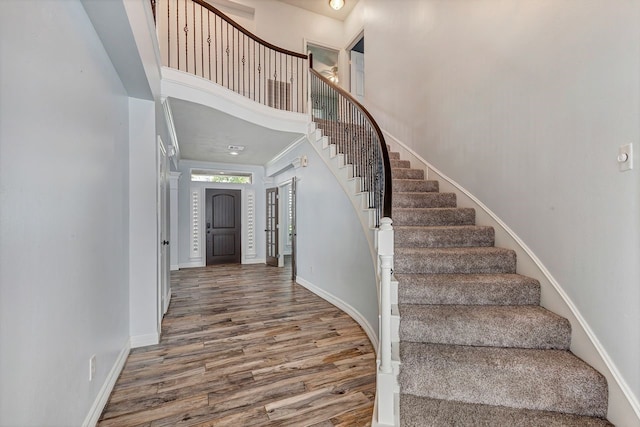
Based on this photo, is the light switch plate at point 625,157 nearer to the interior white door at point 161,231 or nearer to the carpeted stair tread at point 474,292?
the carpeted stair tread at point 474,292

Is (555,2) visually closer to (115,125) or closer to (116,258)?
(115,125)

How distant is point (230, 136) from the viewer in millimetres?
4668

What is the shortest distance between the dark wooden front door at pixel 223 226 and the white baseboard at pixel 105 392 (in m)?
4.58

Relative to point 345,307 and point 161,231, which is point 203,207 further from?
point 345,307

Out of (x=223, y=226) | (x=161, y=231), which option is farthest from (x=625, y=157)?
(x=223, y=226)

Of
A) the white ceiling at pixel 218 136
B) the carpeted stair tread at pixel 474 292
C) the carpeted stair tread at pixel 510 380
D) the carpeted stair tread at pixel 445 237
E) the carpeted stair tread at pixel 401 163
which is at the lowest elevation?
the carpeted stair tread at pixel 510 380

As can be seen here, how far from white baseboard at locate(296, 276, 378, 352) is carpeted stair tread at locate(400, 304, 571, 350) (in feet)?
2.65

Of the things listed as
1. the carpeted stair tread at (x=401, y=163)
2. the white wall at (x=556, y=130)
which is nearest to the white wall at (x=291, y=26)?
the white wall at (x=556, y=130)

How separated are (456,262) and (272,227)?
16.4ft

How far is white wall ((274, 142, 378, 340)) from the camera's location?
3082 mm

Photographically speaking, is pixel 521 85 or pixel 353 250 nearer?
pixel 521 85

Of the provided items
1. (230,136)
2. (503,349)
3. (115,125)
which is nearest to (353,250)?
(503,349)

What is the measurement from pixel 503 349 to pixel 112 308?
2.77 metres

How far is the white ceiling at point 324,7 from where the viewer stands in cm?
627
